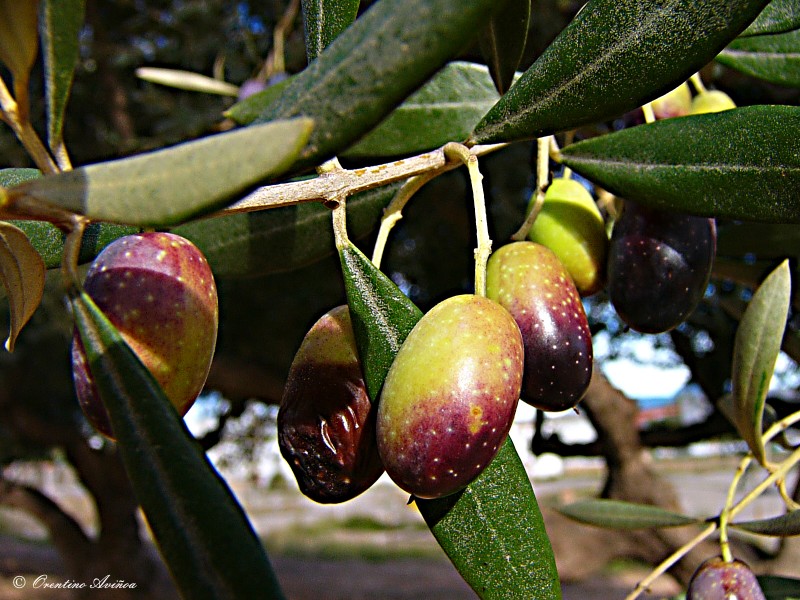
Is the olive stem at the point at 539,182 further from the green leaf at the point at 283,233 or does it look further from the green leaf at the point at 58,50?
the green leaf at the point at 58,50

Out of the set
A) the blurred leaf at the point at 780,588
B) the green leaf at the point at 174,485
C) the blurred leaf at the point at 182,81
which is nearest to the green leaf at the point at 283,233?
the green leaf at the point at 174,485

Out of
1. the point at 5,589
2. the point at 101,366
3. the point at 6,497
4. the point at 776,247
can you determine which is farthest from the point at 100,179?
the point at 5,589

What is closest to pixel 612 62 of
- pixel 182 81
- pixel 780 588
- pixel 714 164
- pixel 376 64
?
pixel 714 164

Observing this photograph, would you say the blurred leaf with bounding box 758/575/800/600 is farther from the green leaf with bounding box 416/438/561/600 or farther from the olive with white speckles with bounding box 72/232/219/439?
the olive with white speckles with bounding box 72/232/219/439

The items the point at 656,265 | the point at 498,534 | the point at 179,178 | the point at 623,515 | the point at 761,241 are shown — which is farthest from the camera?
the point at 761,241

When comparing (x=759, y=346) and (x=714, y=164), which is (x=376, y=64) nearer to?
(x=714, y=164)

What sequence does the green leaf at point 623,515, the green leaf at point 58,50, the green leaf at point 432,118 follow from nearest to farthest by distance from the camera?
the green leaf at point 58,50 → the green leaf at point 432,118 → the green leaf at point 623,515

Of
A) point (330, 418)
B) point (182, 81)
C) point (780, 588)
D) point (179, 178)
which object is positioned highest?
point (179, 178)
